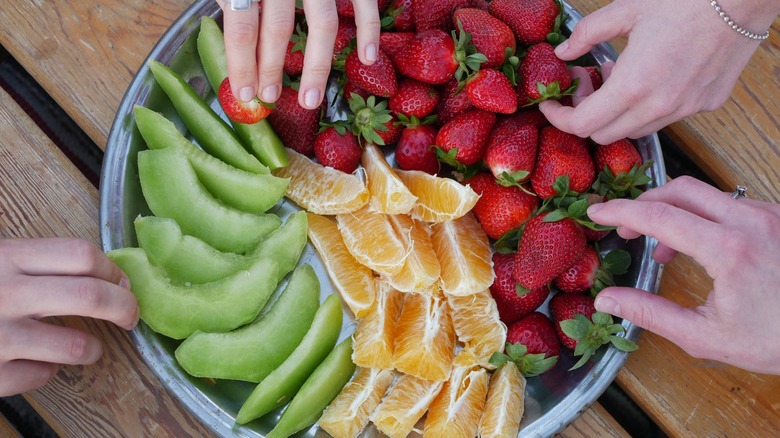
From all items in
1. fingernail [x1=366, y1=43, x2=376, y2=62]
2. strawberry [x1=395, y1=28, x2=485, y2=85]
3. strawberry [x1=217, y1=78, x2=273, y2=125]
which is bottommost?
strawberry [x1=217, y1=78, x2=273, y2=125]

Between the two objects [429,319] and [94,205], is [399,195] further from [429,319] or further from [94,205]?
[94,205]

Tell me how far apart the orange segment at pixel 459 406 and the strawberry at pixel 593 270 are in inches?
9.4

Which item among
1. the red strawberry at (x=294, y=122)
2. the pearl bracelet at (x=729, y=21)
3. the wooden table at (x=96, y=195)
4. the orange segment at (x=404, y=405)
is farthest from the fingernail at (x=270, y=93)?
the pearl bracelet at (x=729, y=21)

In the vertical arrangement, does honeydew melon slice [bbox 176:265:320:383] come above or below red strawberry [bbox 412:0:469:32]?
below

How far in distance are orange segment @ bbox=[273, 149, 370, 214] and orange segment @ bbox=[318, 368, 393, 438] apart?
1.05ft

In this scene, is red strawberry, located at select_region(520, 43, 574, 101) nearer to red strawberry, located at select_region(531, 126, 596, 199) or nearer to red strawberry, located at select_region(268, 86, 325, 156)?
red strawberry, located at select_region(531, 126, 596, 199)

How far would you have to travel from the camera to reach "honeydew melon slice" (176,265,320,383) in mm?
1208

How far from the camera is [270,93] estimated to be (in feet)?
3.81

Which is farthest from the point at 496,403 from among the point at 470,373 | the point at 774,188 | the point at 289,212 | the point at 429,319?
the point at 774,188

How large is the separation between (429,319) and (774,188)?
0.80m

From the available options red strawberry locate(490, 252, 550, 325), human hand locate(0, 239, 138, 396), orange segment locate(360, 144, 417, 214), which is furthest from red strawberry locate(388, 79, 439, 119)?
human hand locate(0, 239, 138, 396)

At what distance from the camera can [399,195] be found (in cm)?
Answer: 126

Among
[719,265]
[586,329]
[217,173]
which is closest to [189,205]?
[217,173]

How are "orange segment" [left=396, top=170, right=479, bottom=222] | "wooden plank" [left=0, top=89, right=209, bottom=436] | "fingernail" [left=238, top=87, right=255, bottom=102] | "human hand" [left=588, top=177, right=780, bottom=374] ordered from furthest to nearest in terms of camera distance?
1. "wooden plank" [left=0, top=89, right=209, bottom=436]
2. "orange segment" [left=396, top=170, right=479, bottom=222]
3. "fingernail" [left=238, top=87, right=255, bottom=102]
4. "human hand" [left=588, top=177, right=780, bottom=374]
